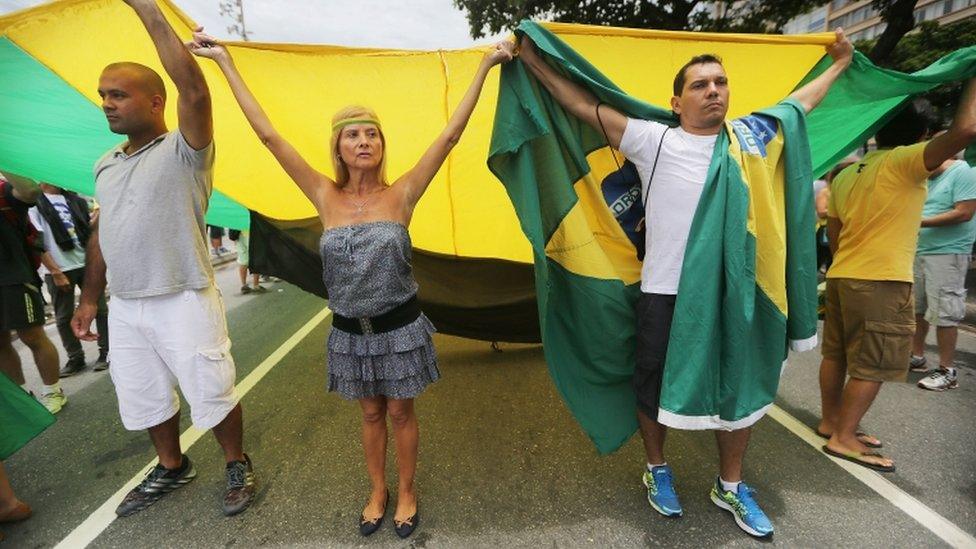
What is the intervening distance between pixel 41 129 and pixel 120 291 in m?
1.66

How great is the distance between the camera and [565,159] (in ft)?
6.67

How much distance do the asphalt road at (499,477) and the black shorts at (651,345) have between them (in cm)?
61

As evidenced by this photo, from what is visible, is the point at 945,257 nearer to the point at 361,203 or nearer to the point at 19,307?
the point at 361,203

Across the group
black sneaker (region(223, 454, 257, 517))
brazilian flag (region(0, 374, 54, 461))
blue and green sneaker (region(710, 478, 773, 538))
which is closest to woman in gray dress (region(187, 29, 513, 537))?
black sneaker (region(223, 454, 257, 517))

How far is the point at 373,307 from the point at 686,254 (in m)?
1.32

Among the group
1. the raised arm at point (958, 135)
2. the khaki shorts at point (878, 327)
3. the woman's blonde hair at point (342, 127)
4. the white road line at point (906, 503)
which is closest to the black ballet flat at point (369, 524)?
the woman's blonde hair at point (342, 127)

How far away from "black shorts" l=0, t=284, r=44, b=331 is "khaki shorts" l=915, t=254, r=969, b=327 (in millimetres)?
6538

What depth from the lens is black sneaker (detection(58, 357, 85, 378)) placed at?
12.9 feet

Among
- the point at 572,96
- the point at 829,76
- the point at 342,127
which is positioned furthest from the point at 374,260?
the point at 829,76

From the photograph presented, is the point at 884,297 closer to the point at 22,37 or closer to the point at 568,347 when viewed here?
the point at 568,347

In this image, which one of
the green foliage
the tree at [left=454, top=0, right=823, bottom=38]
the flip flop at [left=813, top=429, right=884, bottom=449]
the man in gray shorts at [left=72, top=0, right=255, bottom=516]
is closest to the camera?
the man in gray shorts at [left=72, top=0, right=255, bottom=516]

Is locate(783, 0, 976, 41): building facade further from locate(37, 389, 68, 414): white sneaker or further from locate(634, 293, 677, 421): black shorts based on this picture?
locate(37, 389, 68, 414): white sneaker

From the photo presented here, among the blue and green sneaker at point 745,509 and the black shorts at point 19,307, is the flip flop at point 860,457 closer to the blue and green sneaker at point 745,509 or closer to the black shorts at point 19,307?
the blue and green sneaker at point 745,509

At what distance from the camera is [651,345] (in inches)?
74.5
